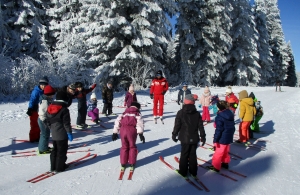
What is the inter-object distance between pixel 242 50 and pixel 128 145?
26.2m

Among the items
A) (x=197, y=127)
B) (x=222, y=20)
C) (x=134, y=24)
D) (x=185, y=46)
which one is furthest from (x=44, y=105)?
(x=222, y=20)

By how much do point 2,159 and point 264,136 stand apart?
775 centimetres

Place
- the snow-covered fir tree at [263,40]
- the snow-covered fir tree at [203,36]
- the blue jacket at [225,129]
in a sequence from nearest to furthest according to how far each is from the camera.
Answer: the blue jacket at [225,129], the snow-covered fir tree at [203,36], the snow-covered fir tree at [263,40]

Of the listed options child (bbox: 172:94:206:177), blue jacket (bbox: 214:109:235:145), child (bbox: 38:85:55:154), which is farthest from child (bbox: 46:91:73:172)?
blue jacket (bbox: 214:109:235:145)

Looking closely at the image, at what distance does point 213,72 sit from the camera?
82.0 ft

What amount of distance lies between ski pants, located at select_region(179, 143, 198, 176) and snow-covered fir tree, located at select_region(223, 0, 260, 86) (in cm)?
2547

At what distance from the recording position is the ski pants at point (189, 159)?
4703mm

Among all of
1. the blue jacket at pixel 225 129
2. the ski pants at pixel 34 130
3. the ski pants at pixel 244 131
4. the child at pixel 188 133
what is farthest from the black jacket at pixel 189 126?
the ski pants at pixel 34 130

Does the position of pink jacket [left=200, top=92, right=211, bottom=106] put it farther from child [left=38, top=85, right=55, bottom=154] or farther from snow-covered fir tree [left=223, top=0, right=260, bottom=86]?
snow-covered fir tree [left=223, top=0, right=260, bottom=86]

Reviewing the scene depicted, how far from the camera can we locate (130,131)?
192 inches

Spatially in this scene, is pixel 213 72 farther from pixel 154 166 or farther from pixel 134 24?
pixel 154 166

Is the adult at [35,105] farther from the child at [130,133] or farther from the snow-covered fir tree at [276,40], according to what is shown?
the snow-covered fir tree at [276,40]

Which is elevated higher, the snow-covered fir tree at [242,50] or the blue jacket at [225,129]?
the snow-covered fir tree at [242,50]

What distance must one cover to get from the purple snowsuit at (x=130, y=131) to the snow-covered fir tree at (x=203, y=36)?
1993cm
